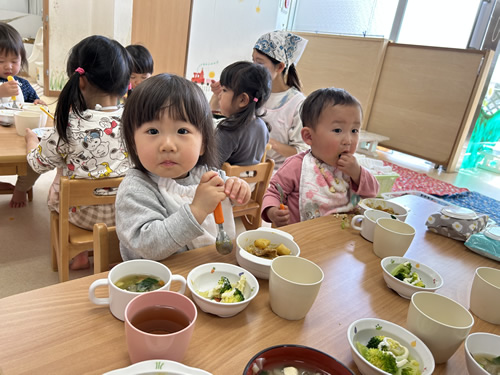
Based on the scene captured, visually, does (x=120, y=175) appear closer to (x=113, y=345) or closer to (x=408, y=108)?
(x=113, y=345)

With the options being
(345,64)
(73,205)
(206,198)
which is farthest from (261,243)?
(345,64)

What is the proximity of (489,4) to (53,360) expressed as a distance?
201 inches

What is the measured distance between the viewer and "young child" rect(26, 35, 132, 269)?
1.51m

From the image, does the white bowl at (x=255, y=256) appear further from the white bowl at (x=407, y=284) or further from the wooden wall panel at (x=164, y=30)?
the wooden wall panel at (x=164, y=30)

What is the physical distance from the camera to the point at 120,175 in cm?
159

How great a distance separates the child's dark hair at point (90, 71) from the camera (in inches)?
59.0

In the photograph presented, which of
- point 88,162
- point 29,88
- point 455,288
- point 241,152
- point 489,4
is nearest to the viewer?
point 455,288

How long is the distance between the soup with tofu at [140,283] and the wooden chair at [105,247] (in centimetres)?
20

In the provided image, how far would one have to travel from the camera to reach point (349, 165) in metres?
1.34

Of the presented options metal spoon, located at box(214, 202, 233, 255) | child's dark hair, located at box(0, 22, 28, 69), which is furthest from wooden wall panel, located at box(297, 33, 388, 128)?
metal spoon, located at box(214, 202, 233, 255)

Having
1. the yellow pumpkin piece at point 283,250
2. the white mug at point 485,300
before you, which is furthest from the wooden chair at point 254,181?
the white mug at point 485,300

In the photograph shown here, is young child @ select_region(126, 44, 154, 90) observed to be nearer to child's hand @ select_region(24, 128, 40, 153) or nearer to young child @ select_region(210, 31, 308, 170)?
young child @ select_region(210, 31, 308, 170)

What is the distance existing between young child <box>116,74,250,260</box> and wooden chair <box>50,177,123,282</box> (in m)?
0.47

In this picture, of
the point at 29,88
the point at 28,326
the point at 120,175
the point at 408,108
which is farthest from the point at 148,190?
the point at 408,108
